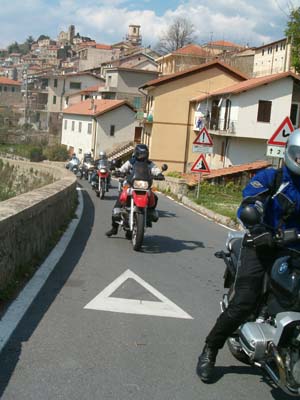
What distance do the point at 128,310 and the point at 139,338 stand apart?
0.96 metres

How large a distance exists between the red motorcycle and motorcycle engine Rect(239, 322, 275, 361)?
619 centimetres

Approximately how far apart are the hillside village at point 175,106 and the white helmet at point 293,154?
25.2 meters

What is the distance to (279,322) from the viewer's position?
12.9 feet

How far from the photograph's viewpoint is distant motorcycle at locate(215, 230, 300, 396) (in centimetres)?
388

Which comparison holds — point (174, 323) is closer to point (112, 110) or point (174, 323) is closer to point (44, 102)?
point (112, 110)

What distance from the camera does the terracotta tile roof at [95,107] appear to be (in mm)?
72688

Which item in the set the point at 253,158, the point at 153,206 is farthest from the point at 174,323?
the point at 253,158

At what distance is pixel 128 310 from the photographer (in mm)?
6449

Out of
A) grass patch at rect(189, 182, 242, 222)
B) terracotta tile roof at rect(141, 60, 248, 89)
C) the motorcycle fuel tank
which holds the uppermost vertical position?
terracotta tile roof at rect(141, 60, 248, 89)

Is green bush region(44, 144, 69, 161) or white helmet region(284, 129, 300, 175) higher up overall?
white helmet region(284, 129, 300, 175)

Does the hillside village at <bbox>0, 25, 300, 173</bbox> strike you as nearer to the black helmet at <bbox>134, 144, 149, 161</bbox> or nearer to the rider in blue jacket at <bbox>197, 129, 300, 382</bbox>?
the black helmet at <bbox>134, 144, 149, 161</bbox>

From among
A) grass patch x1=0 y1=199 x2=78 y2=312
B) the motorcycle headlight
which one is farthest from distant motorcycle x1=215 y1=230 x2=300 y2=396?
the motorcycle headlight

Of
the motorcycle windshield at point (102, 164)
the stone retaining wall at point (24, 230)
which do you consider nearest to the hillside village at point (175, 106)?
the motorcycle windshield at point (102, 164)

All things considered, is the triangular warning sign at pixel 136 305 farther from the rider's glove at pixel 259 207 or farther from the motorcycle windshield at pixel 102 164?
the motorcycle windshield at pixel 102 164
